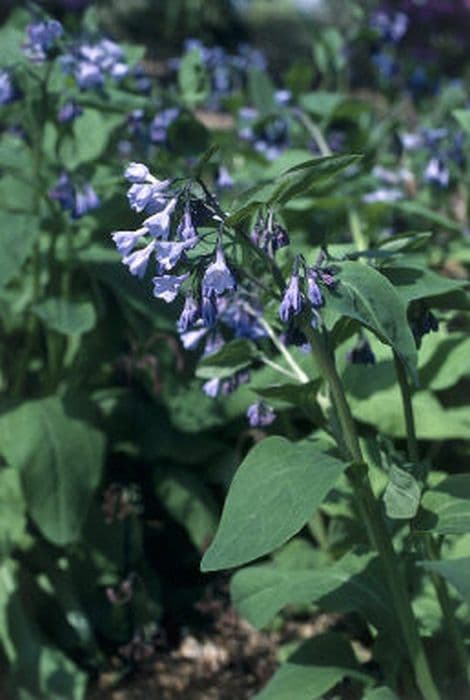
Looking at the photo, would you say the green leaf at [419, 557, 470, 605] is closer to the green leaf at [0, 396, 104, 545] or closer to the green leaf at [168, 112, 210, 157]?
the green leaf at [0, 396, 104, 545]

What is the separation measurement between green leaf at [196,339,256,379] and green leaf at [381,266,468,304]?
1.22 feet

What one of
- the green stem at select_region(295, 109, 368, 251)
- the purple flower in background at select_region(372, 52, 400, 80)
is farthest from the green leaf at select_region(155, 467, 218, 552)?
the purple flower in background at select_region(372, 52, 400, 80)

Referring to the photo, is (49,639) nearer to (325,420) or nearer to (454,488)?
(325,420)

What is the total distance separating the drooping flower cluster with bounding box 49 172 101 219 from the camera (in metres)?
A: 3.02

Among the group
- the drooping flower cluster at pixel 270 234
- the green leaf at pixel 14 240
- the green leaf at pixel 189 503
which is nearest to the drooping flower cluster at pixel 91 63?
the green leaf at pixel 14 240

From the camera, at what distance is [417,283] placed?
2.10 m

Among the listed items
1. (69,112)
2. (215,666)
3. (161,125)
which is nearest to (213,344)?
(69,112)

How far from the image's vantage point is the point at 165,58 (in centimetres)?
1373

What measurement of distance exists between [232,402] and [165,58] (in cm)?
1098

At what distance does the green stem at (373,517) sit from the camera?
2043 mm

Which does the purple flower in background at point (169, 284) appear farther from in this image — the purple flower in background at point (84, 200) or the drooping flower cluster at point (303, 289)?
the purple flower in background at point (84, 200)

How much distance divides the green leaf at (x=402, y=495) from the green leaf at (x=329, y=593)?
Result: 1.26 feet

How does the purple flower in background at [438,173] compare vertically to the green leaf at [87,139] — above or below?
below

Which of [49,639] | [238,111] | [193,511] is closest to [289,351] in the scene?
[193,511]
